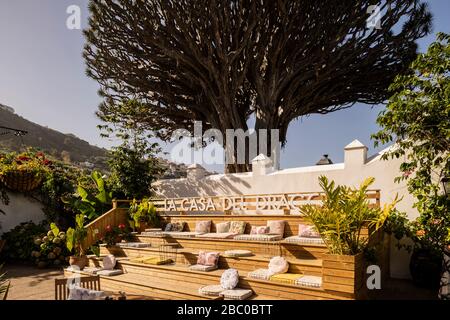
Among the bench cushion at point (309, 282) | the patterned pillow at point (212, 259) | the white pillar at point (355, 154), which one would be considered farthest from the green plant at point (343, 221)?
the white pillar at point (355, 154)

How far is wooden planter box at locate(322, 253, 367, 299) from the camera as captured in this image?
490 cm

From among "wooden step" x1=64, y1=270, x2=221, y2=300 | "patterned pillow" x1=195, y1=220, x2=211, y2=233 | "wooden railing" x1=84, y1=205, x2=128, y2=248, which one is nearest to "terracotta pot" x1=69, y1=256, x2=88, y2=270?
"wooden railing" x1=84, y1=205, x2=128, y2=248

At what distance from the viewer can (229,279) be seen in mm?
6191

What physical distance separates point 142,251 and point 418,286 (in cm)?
709

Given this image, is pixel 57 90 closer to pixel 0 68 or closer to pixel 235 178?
pixel 0 68

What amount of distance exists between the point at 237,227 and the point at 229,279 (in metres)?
2.61

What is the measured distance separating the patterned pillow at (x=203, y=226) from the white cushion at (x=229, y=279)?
3099 mm

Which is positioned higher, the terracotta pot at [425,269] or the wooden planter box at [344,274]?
the wooden planter box at [344,274]

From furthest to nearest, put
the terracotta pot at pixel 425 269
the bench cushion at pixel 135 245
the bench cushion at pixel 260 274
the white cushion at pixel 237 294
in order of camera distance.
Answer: the bench cushion at pixel 135 245 → the terracotta pot at pixel 425 269 → the bench cushion at pixel 260 274 → the white cushion at pixel 237 294

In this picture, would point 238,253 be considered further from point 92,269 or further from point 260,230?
point 92,269

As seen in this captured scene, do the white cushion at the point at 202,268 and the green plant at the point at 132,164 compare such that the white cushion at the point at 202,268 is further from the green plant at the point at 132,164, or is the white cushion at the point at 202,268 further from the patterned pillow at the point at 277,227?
the green plant at the point at 132,164

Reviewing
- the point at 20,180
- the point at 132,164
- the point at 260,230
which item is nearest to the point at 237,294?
the point at 260,230

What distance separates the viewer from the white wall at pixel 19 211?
1130 cm
